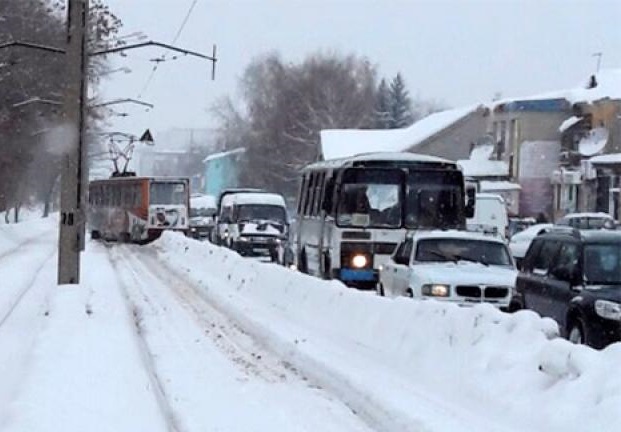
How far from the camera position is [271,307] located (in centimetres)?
2030

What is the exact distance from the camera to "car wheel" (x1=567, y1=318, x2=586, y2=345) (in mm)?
13807

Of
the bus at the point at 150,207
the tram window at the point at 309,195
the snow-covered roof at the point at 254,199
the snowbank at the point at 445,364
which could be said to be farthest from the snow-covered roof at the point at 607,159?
the snowbank at the point at 445,364

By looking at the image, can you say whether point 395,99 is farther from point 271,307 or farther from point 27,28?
point 271,307

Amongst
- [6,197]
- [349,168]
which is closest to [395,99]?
[6,197]

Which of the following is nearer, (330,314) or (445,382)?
(445,382)

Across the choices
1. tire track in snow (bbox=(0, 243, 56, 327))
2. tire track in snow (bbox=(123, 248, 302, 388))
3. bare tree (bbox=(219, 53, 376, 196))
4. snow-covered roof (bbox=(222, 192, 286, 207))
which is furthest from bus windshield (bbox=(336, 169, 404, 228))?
bare tree (bbox=(219, 53, 376, 196))

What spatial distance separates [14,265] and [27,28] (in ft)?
34.9

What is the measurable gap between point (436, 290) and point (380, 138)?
61.4 meters

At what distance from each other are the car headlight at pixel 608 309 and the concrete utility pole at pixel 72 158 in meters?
11.5

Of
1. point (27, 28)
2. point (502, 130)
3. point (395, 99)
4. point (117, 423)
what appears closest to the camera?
point (117, 423)

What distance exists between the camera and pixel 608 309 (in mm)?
13359

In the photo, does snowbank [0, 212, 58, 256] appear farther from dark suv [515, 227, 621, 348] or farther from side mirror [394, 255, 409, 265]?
dark suv [515, 227, 621, 348]

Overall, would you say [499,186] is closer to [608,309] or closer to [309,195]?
[309,195]

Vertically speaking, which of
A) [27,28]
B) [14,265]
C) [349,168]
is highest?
[27,28]
